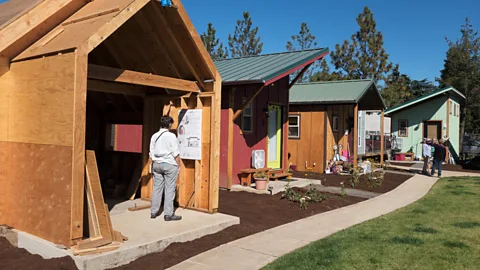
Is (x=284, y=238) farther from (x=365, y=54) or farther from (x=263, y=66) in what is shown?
(x=365, y=54)

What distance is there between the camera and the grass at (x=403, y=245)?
5.10 meters

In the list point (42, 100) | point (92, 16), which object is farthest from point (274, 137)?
point (42, 100)

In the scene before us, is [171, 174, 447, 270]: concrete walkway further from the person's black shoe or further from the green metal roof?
the green metal roof

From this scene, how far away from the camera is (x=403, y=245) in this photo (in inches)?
234

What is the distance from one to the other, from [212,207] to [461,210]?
5716 mm

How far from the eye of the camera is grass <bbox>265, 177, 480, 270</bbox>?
510 cm

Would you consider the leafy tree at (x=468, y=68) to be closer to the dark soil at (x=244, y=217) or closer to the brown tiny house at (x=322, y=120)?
the brown tiny house at (x=322, y=120)

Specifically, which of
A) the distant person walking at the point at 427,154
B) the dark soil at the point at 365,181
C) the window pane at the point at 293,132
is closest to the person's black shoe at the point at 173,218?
the dark soil at the point at 365,181

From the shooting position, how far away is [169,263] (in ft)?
17.0

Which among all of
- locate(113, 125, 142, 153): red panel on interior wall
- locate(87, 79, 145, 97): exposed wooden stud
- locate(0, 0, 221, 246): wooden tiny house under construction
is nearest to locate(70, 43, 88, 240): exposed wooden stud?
locate(0, 0, 221, 246): wooden tiny house under construction

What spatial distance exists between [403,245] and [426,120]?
22399mm

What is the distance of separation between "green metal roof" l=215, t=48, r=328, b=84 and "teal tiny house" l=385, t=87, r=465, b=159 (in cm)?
1518

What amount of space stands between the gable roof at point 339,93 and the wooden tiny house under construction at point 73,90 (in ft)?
32.0

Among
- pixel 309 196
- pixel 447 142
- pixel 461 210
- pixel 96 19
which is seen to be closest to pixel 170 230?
pixel 96 19
